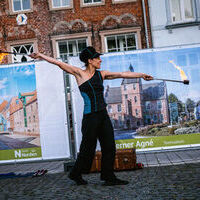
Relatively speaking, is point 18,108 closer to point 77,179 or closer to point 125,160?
point 125,160

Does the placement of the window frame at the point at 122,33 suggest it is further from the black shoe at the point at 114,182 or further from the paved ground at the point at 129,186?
the black shoe at the point at 114,182

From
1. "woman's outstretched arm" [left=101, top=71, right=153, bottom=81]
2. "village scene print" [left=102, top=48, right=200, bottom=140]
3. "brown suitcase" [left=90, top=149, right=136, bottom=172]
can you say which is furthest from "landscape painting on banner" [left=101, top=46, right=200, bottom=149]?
"woman's outstretched arm" [left=101, top=71, right=153, bottom=81]

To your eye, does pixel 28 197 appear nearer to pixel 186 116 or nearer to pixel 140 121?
pixel 140 121

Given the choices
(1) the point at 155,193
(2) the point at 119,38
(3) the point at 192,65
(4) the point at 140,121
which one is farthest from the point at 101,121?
(2) the point at 119,38

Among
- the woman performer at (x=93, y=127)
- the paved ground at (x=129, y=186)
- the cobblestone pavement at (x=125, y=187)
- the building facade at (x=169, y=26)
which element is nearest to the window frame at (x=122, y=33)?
the building facade at (x=169, y=26)

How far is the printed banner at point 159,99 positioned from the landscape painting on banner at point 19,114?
892 mm

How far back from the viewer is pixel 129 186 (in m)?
5.09

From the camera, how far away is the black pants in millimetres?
5387

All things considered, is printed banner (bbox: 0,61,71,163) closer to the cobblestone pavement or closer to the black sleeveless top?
the cobblestone pavement

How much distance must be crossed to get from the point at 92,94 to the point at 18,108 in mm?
3007

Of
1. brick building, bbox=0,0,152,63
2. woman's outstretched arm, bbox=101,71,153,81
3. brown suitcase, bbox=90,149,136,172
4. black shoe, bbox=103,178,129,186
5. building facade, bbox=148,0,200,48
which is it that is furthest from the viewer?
brick building, bbox=0,0,152,63

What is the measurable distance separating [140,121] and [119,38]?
1010cm

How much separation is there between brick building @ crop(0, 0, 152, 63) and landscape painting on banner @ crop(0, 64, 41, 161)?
30.6 ft

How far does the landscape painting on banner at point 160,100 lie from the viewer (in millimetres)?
7621
